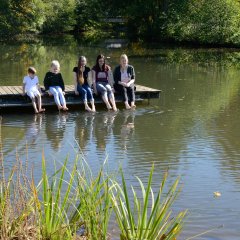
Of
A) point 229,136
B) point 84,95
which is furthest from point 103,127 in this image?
point 229,136

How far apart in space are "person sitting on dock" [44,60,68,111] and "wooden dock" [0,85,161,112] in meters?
0.17

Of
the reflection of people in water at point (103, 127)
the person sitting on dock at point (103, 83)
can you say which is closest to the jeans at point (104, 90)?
the person sitting on dock at point (103, 83)

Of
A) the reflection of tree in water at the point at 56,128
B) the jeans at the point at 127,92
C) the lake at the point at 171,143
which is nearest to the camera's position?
the lake at the point at 171,143

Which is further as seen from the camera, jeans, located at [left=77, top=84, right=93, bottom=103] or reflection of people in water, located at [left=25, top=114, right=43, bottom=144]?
jeans, located at [left=77, top=84, right=93, bottom=103]

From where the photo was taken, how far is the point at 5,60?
2448cm

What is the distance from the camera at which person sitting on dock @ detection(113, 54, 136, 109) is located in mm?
11812

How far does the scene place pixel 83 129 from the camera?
984 cm

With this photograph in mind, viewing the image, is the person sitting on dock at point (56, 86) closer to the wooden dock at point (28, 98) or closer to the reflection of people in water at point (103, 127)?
the wooden dock at point (28, 98)

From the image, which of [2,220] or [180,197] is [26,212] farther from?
[180,197]

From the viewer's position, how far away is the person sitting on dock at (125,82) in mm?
11812

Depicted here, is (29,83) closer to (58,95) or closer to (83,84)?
(58,95)

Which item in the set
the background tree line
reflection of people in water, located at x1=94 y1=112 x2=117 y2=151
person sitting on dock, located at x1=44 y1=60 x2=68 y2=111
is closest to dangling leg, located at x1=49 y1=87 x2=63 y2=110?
person sitting on dock, located at x1=44 y1=60 x2=68 y2=111

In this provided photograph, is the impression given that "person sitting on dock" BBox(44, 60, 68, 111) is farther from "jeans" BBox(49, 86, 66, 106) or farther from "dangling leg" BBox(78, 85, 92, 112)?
"dangling leg" BBox(78, 85, 92, 112)

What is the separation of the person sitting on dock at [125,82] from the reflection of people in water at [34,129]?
1.96 meters
